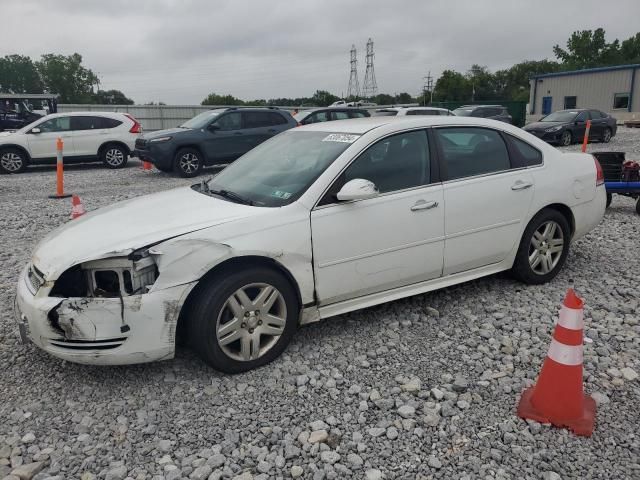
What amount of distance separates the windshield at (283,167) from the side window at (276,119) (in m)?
9.48

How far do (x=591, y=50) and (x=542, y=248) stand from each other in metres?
72.2

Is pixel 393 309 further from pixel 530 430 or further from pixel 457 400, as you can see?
pixel 530 430

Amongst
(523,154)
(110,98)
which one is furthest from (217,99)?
(523,154)

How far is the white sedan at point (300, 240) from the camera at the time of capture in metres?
3.09

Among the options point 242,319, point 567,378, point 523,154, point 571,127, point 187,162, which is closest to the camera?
point 567,378

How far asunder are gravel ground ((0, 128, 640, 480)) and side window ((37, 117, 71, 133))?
36.9ft

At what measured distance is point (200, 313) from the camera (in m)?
3.15

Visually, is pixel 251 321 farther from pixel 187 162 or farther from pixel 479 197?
pixel 187 162

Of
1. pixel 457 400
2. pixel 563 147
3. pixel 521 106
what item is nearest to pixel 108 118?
pixel 457 400

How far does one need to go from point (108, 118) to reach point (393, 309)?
41.8 feet

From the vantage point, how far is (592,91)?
37.5 m

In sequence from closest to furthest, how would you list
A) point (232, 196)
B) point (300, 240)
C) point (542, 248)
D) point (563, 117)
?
point (300, 240) → point (232, 196) → point (542, 248) → point (563, 117)

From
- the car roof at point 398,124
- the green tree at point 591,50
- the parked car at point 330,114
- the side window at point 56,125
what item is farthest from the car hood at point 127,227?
the green tree at point 591,50

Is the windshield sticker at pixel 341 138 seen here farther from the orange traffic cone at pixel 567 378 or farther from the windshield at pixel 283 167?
the orange traffic cone at pixel 567 378
